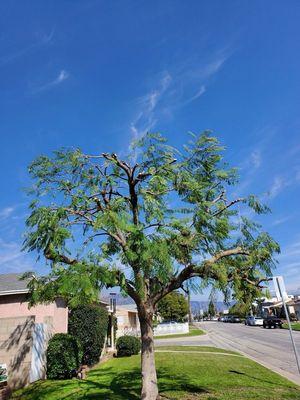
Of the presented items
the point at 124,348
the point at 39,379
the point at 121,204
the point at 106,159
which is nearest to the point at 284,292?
the point at 121,204

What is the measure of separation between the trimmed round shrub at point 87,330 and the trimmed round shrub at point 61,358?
3.02 m

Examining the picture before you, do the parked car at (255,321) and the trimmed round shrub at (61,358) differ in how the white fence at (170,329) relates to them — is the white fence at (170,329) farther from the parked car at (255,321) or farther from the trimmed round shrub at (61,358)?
the trimmed round shrub at (61,358)

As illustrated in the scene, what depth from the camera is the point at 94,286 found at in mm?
8219

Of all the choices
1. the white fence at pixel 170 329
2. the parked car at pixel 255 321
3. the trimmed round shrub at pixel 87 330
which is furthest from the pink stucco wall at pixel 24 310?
the parked car at pixel 255 321

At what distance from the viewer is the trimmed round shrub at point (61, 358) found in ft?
48.4

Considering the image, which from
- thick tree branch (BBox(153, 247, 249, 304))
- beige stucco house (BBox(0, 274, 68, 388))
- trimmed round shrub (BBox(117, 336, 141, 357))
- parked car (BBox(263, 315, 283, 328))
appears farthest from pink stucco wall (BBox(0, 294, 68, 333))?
parked car (BBox(263, 315, 283, 328))

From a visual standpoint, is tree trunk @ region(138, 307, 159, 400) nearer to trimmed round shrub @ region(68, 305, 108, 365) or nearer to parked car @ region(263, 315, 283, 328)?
trimmed round shrub @ region(68, 305, 108, 365)

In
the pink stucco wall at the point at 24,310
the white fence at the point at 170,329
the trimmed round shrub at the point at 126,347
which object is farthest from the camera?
the white fence at the point at 170,329

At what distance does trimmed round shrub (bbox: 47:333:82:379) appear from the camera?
1477 centimetres

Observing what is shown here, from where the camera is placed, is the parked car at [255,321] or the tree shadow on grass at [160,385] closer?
the tree shadow on grass at [160,385]

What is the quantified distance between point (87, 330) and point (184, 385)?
313 inches

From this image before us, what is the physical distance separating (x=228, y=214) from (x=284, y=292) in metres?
2.96

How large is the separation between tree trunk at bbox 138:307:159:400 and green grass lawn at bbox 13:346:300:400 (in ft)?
3.25

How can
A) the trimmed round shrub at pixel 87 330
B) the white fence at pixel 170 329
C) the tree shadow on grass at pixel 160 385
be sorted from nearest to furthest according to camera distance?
the tree shadow on grass at pixel 160 385
the trimmed round shrub at pixel 87 330
the white fence at pixel 170 329
